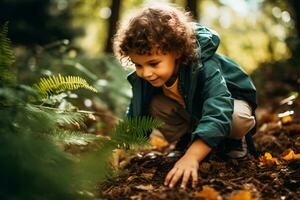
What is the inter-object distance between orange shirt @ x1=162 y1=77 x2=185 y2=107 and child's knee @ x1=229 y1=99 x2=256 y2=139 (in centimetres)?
38

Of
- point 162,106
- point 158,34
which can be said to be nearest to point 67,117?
point 158,34

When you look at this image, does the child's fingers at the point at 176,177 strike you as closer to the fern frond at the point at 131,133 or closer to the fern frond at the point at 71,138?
the fern frond at the point at 131,133

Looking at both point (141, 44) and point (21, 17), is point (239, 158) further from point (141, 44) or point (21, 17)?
point (21, 17)

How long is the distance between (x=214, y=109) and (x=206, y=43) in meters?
0.55

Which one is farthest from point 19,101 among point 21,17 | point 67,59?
point 21,17

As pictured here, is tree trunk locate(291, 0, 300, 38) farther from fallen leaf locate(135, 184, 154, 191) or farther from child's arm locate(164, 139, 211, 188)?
fallen leaf locate(135, 184, 154, 191)

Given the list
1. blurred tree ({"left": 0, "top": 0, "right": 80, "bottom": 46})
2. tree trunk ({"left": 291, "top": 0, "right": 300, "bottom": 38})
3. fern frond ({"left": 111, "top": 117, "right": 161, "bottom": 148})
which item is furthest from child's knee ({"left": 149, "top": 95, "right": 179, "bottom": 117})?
blurred tree ({"left": 0, "top": 0, "right": 80, "bottom": 46})

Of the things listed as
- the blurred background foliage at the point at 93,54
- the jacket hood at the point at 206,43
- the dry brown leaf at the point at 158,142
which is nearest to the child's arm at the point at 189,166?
the jacket hood at the point at 206,43

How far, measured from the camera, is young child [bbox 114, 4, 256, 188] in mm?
2420

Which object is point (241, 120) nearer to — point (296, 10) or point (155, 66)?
point (155, 66)

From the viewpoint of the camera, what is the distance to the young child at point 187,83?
2420 mm

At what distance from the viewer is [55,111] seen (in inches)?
94.1

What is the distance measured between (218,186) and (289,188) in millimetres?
402

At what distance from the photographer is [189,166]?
2.27 meters
